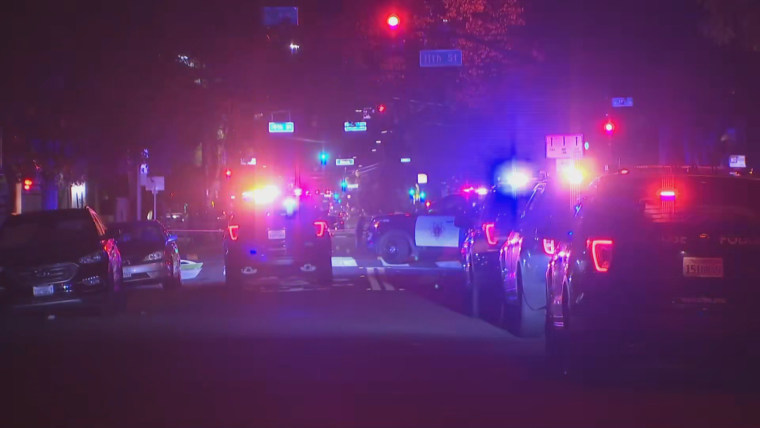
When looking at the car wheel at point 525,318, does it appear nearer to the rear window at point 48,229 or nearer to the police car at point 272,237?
the rear window at point 48,229

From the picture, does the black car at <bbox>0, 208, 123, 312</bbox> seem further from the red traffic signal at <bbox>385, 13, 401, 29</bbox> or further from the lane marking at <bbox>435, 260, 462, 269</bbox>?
the lane marking at <bbox>435, 260, 462, 269</bbox>

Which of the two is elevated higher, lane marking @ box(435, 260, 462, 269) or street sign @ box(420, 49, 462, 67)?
street sign @ box(420, 49, 462, 67)

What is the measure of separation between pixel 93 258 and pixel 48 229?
128 centimetres

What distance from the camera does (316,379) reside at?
1041cm

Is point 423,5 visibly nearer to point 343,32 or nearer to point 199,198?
point 343,32

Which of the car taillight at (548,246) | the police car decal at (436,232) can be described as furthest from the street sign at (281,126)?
the car taillight at (548,246)

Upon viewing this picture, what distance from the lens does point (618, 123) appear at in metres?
27.8

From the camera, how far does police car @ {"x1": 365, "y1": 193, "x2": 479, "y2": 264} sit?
26.4 meters

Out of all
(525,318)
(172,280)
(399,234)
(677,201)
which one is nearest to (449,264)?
(399,234)

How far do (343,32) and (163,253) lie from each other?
12812 millimetres

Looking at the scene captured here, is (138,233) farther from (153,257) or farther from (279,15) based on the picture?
(279,15)

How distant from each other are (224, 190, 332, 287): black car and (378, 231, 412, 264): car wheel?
6633mm

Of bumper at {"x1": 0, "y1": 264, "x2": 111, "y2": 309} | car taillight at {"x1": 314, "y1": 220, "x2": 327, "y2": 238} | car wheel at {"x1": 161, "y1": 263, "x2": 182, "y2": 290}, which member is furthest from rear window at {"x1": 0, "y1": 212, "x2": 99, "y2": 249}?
car taillight at {"x1": 314, "y1": 220, "x2": 327, "y2": 238}

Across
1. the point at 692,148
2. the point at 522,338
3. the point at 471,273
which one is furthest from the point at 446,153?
the point at 522,338
